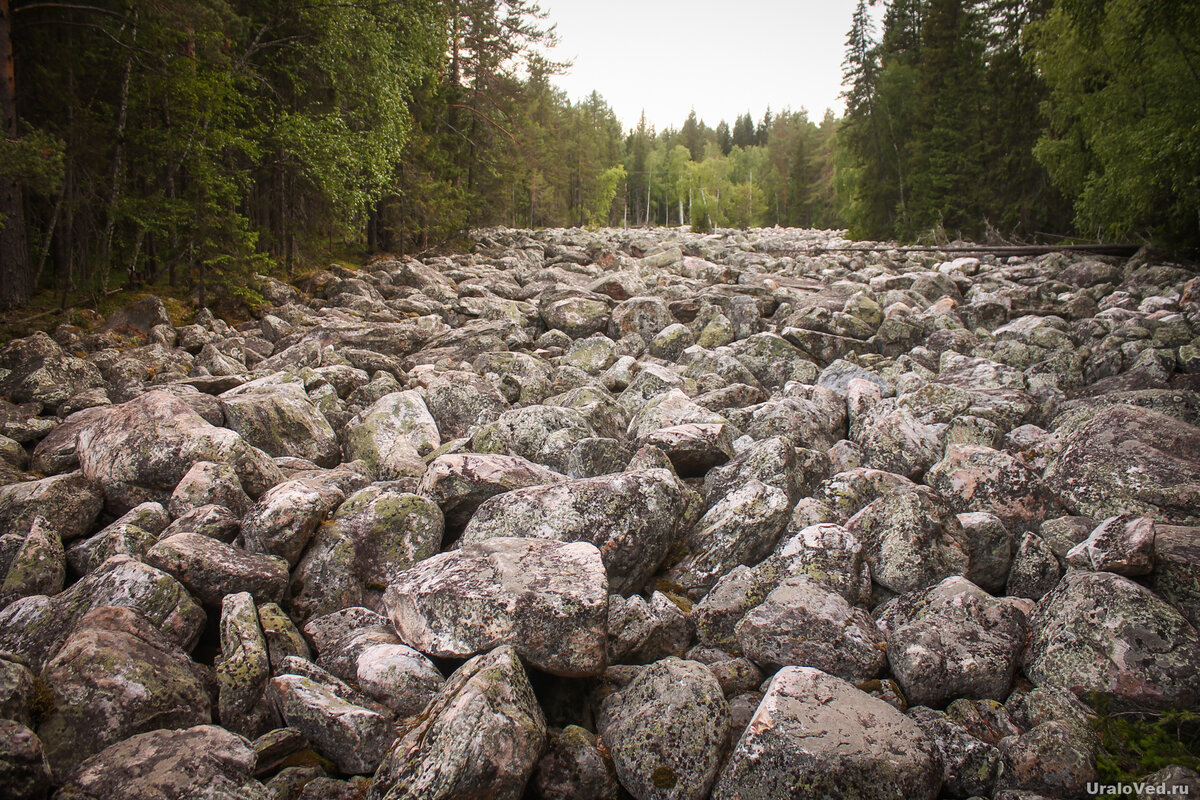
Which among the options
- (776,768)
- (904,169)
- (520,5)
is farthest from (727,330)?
(904,169)

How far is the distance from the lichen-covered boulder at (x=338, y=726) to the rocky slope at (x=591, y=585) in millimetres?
15

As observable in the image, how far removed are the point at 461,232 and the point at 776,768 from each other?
79.4ft

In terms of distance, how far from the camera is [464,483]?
15.3ft

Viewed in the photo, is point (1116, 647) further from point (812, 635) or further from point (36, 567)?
point (36, 567)

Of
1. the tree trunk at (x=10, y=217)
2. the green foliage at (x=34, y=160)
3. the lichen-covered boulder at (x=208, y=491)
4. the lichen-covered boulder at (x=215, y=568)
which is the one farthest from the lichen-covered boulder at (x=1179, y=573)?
the tree trunk at (x=10, y=217)

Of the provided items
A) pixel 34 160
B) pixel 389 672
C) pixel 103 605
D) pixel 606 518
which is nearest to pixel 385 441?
pixel 103 605

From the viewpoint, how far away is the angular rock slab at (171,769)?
92.0 inches

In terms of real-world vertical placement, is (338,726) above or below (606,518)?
below

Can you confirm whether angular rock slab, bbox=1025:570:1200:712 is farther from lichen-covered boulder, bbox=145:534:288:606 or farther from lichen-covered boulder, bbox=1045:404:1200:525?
lichen-covered boulder, bbox=145:534:288:606

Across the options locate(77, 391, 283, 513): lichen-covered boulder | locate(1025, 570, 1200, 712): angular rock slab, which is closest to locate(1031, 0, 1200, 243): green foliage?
locate(1025, 570, 1200, 712): angular rock slab

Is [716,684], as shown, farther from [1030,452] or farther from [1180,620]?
[1030,452]

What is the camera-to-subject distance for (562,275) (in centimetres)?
1848

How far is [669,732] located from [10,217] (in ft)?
44.9

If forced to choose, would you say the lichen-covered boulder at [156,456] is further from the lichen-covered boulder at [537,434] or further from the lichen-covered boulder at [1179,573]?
the lichen-covered boulder at [1179,573]
